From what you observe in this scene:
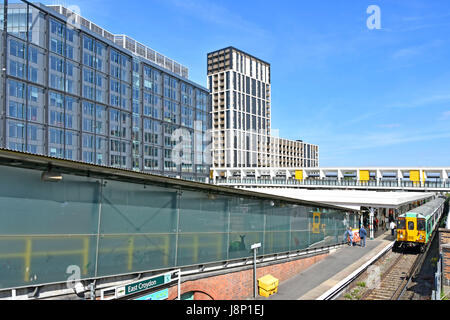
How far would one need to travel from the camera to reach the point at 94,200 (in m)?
7.85

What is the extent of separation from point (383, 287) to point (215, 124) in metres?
130

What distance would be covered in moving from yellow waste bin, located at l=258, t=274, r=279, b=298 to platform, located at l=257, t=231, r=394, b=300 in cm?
19

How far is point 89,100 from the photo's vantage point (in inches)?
2089

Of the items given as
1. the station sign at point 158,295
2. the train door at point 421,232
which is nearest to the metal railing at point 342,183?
the train door at point 421,232

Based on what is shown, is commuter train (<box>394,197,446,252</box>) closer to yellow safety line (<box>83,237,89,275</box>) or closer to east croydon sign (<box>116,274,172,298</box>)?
east croydon sign (<box>116,274,172,298</box>)

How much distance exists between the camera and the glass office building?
43.6 metres

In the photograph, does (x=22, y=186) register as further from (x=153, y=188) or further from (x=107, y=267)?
(x=153, y=188)

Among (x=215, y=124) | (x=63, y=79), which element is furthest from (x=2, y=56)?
(x=215, y=124)

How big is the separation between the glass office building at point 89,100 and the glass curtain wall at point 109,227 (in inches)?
1527

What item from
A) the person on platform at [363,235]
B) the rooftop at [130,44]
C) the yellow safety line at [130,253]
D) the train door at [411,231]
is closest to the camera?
the yellow safety line at [130,253]

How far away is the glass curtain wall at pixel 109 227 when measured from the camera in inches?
258

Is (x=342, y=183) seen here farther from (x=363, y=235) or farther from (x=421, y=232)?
(x=363, y=235)

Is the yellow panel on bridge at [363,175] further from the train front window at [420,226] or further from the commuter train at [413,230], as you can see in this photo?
the train front window at [420,226]

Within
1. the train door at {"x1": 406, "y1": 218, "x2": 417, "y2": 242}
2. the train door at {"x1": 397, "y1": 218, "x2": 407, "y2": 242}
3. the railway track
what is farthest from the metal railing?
the railway track
